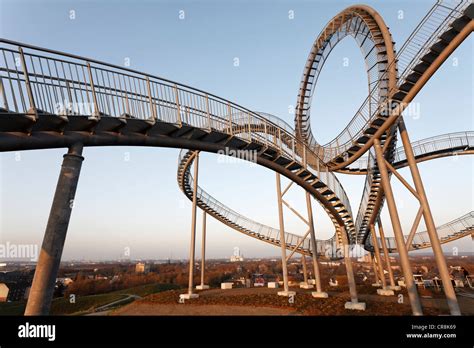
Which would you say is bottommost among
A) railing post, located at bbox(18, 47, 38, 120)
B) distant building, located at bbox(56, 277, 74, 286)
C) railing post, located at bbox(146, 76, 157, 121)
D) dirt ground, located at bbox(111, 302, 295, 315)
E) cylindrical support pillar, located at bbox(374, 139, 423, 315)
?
dirt ground, located at bbox(111, 302, 295, 315)

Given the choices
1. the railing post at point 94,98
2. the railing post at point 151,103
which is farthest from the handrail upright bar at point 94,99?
the railing post at point 151,103

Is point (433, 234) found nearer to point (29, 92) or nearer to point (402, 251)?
point (402, 251)

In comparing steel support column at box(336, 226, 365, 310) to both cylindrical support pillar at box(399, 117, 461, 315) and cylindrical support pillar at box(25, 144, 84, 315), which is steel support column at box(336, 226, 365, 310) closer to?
cylindrical support pillar at box(399, 117, 461, 315)

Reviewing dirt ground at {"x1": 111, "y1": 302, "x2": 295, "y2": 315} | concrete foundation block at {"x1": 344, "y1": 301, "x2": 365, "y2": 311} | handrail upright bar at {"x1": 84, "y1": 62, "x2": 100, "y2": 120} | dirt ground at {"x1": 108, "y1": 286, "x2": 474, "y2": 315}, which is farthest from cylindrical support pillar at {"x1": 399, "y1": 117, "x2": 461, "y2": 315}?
handrail upright bar at {"x1": 84, "y1": 62, "x2": 100, "y2": 120}

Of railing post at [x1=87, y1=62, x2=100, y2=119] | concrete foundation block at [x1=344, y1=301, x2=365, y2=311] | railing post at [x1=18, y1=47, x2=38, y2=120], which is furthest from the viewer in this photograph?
concrete foundation block at [x1=344, y1=301, x2=365, y2=311]

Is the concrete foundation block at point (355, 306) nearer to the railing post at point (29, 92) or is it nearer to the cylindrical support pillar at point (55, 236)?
the cylindrical support pillar at point (55, 236)

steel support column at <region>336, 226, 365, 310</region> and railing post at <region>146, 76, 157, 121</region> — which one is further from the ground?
railing post at <region>146, 76, 157, 121</region>

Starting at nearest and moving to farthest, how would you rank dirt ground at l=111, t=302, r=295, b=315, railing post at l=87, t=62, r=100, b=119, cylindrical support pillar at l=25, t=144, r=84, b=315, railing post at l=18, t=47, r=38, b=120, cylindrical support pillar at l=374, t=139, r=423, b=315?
1. railing post at l=18, t=47, r=38, b=120
2. cylindrical support pillar at l=25, t=144, r=84, b=315
3. railing post at l=87, t=62, r=100, b=119
4. cylindrical support pillar at l=374, t=139, r=423, b=315
5. dirt ground at l=111, t=302, r=295, b=315
